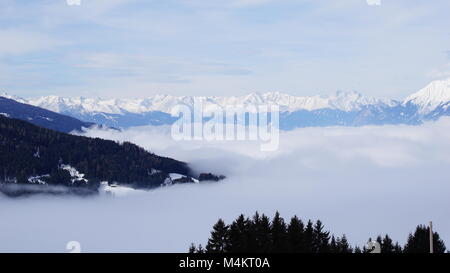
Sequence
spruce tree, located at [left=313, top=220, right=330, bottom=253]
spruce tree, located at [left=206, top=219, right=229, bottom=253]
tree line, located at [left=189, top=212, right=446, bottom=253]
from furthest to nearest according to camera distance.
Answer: spruce tree, located at [left=313, top=220, right=330, bottom=253], spruce tree, located at [left=206, top=219, right=229, bottom=253], tree line, located at [left=189, top=212, right=446, bottom=253]

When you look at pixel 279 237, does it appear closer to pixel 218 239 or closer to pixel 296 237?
pixel 296 237

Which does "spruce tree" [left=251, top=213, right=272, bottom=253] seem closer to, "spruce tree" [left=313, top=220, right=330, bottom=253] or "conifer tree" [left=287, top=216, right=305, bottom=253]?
"conifer tree" [left=287, top=216, right=305, bottom=253]

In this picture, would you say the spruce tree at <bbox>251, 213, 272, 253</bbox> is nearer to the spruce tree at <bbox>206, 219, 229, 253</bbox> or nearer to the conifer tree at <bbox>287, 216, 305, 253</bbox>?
the conifer tree at <bbox>287, 216, 305, 253</bbox>

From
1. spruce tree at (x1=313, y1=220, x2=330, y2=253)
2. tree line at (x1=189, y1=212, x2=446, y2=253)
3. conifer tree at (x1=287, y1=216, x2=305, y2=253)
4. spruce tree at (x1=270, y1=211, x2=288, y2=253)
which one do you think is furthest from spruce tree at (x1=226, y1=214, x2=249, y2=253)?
spruce tree at (x1=313, y1=220, x2=330, y2=253)

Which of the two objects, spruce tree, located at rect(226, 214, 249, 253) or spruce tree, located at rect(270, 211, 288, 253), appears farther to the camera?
spruce tree, located at rect(226, 214, 249, 253)

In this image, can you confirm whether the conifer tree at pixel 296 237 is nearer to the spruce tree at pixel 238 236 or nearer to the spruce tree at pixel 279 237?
the spruce tree at pixel 279 237

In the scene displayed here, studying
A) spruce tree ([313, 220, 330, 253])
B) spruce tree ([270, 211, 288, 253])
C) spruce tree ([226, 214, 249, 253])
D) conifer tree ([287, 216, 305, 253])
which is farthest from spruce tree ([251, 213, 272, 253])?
spruce tree ([313, 220, 330, 253])

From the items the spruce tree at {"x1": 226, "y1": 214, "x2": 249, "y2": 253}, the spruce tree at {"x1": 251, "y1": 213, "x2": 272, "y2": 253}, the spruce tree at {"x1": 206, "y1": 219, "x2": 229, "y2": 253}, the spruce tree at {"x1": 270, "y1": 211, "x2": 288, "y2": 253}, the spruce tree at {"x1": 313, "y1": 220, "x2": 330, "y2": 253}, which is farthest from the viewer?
the spruce tree at {"x1": 313, "y1": 220, "x2": 330, "y2": 253}

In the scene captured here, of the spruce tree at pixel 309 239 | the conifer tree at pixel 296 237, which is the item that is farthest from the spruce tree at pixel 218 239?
the spruce tree at pixel 309 239

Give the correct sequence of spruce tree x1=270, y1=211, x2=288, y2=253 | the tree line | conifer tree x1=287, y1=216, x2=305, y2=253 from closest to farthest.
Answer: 1. the tree line
2. spruce tree x1=270, y1=211, x2=288, y2=253
3. conifer tree x1=287, y1=216, x2=305, y2=253

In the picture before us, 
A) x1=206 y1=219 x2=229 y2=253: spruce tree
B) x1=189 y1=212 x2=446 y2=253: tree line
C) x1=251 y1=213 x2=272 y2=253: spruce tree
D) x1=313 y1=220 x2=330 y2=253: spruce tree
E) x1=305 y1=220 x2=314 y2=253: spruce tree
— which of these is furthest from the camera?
x1=313 y1=220 x2=330 y2=253: spruce tree
